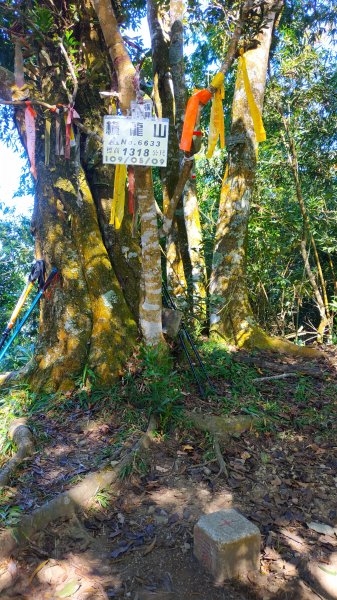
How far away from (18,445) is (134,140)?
8.52ft

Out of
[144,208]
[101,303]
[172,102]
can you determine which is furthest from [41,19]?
[172,102]

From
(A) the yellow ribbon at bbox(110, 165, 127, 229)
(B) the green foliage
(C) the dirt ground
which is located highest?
(B) the green foliage

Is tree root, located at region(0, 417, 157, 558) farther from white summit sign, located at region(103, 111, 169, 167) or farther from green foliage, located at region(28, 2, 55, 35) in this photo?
green foliage, located at region(28, 2, 55, 35)

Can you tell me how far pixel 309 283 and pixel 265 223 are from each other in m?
1.73

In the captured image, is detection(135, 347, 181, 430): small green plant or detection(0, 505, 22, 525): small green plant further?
detection(135, 347, 181, 430): small green plant

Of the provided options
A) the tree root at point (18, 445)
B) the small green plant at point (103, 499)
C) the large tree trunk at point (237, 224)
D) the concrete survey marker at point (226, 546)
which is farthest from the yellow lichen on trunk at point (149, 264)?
the large tree trunk at point (237, 224)

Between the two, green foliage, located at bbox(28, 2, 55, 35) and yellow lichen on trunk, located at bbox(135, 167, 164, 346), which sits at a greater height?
green foliage, located at bbox(28, 2, 55, 35)

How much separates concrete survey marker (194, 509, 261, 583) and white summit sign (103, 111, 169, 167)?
2.59 m

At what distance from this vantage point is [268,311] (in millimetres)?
8789

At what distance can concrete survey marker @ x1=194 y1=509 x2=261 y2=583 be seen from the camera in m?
2.47

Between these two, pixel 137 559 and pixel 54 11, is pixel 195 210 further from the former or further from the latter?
pixel 137 559

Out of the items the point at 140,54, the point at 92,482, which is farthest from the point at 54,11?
the point at 92,482

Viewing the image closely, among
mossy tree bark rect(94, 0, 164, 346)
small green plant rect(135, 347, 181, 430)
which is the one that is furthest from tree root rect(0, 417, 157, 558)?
mossy tree bark rect(94, 0, 164, 346)

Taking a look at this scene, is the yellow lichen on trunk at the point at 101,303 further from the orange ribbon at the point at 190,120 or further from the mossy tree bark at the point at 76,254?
the orange ribbon at the point at 190,120
